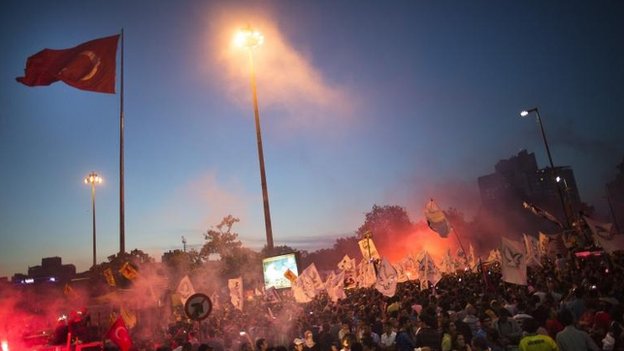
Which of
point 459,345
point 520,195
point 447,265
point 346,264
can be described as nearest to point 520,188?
point 520,195

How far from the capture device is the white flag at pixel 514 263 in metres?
11.7

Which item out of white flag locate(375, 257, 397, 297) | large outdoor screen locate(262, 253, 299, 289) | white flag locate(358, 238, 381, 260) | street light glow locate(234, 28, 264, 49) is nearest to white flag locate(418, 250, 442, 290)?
white flag locate(375, 257, 397, 297)

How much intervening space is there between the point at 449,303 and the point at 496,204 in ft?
290

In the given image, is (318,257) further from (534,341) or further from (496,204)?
(534,341)

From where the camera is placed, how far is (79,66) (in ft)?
53.4

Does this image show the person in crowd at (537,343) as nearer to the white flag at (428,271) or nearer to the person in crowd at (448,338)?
the person in crowd at (448,338)

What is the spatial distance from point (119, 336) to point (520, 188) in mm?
108223

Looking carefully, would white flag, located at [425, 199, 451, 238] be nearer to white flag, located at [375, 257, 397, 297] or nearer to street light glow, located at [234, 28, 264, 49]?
white flag, located at [375, 257, 397, 297]

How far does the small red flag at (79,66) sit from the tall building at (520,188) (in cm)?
8208

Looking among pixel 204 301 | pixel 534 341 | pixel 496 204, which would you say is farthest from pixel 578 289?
pixel 496 204

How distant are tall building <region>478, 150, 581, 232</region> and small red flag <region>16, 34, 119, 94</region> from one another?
82.1 m

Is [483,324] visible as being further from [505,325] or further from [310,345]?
[310,345]

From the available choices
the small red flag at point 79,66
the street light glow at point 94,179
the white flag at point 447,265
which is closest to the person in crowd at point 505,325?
the small red flag at point 79,66

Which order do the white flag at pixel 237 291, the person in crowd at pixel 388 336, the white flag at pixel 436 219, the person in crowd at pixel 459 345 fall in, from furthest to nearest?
the white flag at pixel 436 219 → the white flag at pixel 237 291 → the person in crowd at pixel 388 336 → the person in crowd at pixel 459 345
